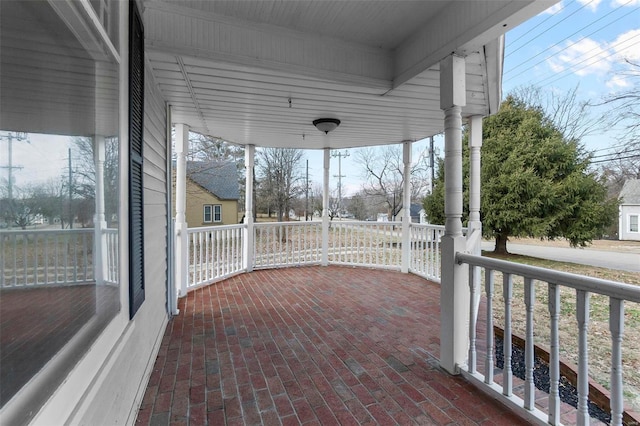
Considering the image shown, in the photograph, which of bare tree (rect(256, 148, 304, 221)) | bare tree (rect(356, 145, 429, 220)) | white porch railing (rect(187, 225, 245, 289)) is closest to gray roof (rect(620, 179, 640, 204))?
bare tree (rect(356, 145, 429, 220))

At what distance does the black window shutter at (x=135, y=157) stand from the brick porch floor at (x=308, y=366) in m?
0.82

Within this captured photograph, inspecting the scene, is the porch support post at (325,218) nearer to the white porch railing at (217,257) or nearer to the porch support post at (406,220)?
the porch support post at (406,220)

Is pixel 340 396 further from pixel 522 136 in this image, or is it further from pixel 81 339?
pixel 522 136

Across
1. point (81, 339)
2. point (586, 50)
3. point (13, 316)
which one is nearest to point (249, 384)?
point (81, 339)

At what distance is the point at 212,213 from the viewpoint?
Result: 56.0 ft

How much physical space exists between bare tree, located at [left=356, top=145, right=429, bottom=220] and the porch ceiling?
46.4ft

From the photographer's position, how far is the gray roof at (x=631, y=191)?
8.87m

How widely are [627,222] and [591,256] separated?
5.40m

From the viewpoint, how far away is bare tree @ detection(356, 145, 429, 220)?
1766 cm

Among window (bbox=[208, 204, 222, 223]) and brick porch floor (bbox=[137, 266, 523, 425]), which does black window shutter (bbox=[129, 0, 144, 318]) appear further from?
window (bbox=[208, 204, 222, 223])

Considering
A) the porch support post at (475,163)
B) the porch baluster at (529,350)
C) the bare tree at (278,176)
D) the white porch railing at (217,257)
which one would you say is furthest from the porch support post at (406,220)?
the bare tree at (278,176)

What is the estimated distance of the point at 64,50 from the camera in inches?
39.2

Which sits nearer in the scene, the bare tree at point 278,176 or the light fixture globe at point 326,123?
the light fixture globe at point 326,123

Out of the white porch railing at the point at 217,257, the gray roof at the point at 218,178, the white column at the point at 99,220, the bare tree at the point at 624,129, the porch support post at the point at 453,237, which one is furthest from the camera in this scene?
the gray roof at the point at 218,178
